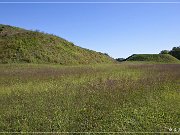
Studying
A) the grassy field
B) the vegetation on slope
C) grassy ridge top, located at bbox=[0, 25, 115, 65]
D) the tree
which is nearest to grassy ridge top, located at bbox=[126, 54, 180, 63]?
the vegetation on slope

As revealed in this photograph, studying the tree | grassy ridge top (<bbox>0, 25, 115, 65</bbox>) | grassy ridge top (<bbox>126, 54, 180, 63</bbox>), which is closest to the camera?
grassy ridge top (<bbox>0, 25, 115, 65</bbox>)

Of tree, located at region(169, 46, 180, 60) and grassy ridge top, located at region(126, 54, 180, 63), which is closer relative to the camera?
grassy ridge top, located at region(126, 54, 180, 63)

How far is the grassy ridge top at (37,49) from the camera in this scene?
42834 millimetres

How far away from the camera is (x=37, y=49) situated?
4634 cm

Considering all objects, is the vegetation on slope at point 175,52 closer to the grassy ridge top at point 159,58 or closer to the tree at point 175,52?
the tree at point 175,52

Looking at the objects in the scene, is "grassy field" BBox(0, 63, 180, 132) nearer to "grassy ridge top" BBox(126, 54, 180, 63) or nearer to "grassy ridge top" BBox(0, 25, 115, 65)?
"grassy ridge top" BBox(0, 25, 115, 65)

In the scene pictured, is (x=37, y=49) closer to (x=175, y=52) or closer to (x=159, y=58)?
(x=159, y=58)

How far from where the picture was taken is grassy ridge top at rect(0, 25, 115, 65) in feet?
141

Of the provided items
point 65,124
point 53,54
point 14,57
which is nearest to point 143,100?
point 65,124

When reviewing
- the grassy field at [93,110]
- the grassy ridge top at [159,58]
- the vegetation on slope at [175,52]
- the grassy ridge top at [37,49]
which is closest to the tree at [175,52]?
the vegetation on slope at [175,52]

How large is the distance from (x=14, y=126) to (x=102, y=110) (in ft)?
8.81

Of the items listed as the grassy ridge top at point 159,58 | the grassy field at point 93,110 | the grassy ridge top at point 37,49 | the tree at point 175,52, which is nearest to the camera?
the grassy field at point 93,110

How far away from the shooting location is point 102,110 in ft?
32.0

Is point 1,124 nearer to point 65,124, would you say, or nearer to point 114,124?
point 65,124
